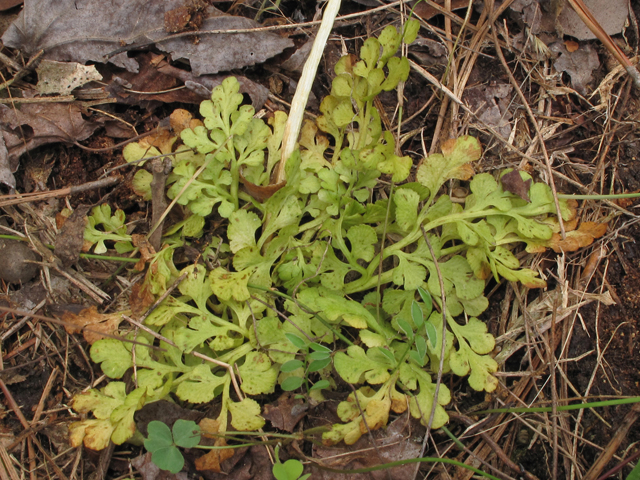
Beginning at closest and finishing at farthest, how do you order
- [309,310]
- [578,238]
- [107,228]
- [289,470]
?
1. [289,470]
2. [309,310]
3. [578,238]
4. [107,228]

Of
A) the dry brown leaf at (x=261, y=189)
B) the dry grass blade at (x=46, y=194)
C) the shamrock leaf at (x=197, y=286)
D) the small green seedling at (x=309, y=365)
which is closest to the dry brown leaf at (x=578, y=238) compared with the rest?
the small green seedling at (x=309, y=365)

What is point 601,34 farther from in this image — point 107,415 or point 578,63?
point 107,415

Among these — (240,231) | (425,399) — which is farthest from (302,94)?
(425,399)

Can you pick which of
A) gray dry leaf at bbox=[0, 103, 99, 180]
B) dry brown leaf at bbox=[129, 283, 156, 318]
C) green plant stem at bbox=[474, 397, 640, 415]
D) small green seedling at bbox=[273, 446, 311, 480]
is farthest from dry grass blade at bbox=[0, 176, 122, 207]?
green plant stem at bbox=[474, 397, 640, 415]

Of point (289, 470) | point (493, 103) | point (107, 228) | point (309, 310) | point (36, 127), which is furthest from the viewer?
point (493, 103)

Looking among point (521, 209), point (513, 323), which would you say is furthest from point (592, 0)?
point (513, 323)

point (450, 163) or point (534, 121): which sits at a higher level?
point (534, 121)
